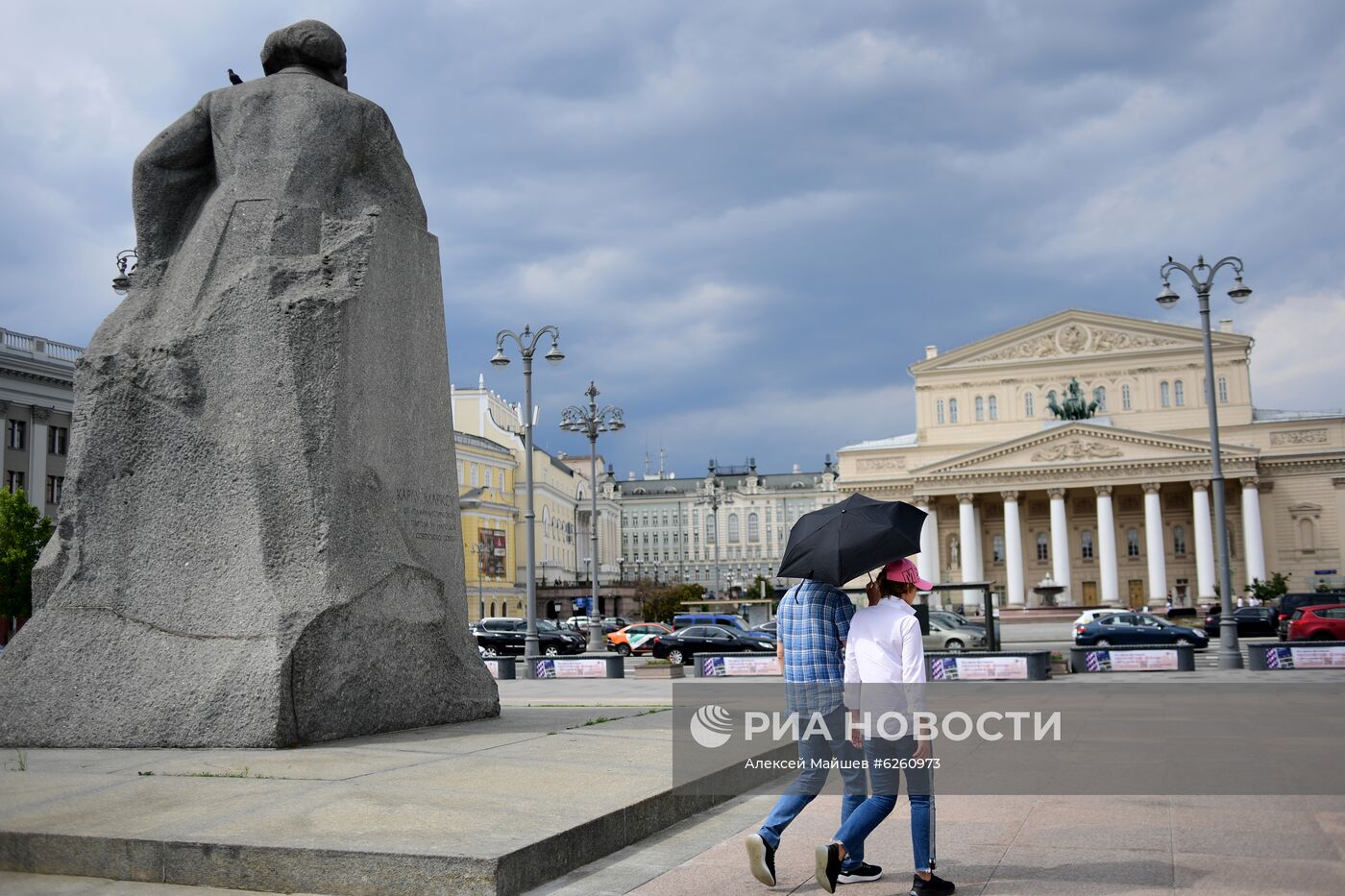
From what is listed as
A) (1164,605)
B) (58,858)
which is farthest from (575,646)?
(1164,605)

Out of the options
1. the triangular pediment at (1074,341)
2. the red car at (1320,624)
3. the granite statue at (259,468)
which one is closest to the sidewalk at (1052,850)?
the granite statue at (259,468)

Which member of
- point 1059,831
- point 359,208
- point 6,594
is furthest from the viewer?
point 6,594

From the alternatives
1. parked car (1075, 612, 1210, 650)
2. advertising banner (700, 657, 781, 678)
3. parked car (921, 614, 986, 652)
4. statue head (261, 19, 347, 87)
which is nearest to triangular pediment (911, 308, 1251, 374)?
parked car (1075, 612, 1210, 650)

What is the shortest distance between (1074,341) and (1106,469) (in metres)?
14.0

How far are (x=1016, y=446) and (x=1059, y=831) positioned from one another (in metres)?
77.8

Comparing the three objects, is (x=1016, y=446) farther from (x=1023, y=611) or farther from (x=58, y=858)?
(x=58, y=858)

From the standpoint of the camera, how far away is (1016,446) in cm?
8106

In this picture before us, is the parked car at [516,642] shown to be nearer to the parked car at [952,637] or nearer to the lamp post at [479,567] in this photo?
the parked car at [952,637]

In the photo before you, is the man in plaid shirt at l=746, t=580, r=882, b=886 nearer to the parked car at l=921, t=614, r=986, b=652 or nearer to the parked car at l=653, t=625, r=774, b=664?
the parked car at l=921, t=614, r=986, b=652

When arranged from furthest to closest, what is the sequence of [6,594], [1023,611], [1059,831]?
[1023,611], [6,594], [1059,831]

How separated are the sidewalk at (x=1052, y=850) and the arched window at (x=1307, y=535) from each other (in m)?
81.8

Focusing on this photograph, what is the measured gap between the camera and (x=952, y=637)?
28.2 meters

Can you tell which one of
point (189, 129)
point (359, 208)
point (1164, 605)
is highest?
point (189, 129)

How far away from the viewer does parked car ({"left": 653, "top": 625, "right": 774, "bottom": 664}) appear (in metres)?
33.6
